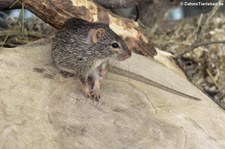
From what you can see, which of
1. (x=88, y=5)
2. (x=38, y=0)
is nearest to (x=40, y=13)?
(x=38, y=0)

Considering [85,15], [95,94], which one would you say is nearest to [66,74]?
[95,94]

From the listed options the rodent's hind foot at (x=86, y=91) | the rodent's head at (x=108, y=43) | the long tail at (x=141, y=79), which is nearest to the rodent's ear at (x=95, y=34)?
the rodent's head at (x=108, y=43)

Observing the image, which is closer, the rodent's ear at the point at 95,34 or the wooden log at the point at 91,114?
the wooden log at the point at 91,114

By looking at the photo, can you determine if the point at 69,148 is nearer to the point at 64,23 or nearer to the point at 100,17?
the point at 64,23

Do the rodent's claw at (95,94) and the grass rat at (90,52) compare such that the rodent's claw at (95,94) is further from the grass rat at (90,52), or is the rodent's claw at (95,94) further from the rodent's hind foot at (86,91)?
the grass rat at (90,52)

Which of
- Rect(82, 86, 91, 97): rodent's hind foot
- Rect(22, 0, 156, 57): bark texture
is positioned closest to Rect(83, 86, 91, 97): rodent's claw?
Rect(82, 86, 91, 97): rodent's hind foot

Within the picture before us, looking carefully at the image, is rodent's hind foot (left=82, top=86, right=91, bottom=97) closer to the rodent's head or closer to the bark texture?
the rodent's head

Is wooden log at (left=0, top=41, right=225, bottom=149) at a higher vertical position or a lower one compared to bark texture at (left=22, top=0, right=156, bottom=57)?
lower
